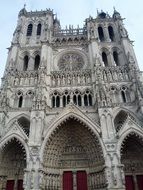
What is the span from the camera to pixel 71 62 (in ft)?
80.8

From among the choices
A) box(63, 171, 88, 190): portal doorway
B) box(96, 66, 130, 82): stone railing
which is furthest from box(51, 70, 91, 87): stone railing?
box(63, 171, 88, 190): portal doorway

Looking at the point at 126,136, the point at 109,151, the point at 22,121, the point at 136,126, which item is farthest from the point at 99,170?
the point at 22,121

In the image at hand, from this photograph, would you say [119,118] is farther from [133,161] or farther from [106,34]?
[106,34]

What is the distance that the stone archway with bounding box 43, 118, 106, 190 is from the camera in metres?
16.5

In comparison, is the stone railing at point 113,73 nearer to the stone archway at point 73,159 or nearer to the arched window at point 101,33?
the stone archway at point 73,159

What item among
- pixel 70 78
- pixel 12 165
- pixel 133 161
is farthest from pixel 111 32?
pixel 12 165

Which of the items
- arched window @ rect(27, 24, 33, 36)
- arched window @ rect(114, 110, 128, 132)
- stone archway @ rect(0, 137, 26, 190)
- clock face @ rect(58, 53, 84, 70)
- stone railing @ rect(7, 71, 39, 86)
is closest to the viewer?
stone archway @ rect(0, 137, 26, 190)

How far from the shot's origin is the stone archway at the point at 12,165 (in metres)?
16.9

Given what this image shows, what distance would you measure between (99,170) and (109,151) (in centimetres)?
168

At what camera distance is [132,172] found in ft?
56.2

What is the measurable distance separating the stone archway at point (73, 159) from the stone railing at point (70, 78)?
4.59 metres

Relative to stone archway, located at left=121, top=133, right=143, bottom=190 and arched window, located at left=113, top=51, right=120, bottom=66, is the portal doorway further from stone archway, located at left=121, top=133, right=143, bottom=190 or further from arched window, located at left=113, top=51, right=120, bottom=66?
arched window, located at left=113, top=51, right=120, bottom=66

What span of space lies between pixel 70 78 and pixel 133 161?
9.39 metres

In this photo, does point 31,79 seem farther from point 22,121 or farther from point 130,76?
point 130,76
